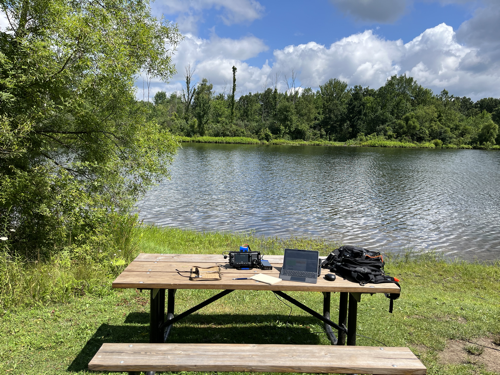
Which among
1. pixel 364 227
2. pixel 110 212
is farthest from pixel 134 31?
pixel 364 227

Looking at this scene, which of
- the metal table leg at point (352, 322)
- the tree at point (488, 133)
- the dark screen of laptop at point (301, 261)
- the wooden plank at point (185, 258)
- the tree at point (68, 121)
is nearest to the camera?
the dark screen of laptop at point (301, 261)

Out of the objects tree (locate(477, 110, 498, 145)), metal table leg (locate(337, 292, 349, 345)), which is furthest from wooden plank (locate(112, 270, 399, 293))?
tree (locate(477, 110, 498, 145))

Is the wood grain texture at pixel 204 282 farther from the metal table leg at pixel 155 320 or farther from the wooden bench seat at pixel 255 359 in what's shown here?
the wooden bench seat at pixel 255 359

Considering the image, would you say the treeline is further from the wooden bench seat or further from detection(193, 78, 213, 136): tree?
the wooden bench seat

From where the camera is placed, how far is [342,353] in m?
2.95

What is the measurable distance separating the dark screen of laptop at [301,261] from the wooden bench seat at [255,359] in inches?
29.2

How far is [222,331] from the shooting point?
446 centimetres

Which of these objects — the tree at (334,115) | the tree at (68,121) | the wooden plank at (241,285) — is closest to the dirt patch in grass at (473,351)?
the wooden plank at (241,285)

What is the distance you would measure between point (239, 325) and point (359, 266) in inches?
79.3

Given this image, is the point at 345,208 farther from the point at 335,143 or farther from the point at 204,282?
the point at 335,143

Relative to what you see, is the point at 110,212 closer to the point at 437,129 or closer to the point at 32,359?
the point at 32,359

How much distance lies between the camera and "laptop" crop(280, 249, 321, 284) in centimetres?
341

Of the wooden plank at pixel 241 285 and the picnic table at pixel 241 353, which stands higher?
the wooden plank at pixel 241 285

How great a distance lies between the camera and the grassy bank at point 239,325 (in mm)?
3777
